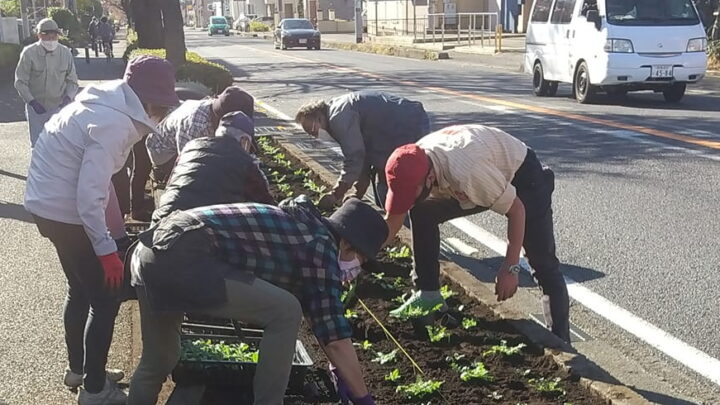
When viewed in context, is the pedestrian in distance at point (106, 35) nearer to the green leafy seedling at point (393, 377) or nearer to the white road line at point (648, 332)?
the white road line at point (648, 332)

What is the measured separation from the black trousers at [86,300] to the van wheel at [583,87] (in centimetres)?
1247

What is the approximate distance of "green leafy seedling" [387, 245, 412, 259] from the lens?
5965 mm

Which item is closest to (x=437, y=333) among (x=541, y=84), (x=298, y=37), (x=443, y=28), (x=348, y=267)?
(x=348, y=267)

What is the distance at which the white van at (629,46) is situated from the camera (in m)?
14.6

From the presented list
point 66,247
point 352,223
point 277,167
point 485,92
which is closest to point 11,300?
point 66,247

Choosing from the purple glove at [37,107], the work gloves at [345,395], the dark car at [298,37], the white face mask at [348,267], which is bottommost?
the dark car at [298,37]

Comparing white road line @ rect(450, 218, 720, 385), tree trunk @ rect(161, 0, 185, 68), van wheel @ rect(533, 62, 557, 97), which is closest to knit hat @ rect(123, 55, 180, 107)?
white road line @ rect(450, 218, 720, 385)

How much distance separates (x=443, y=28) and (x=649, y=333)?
3542 cm

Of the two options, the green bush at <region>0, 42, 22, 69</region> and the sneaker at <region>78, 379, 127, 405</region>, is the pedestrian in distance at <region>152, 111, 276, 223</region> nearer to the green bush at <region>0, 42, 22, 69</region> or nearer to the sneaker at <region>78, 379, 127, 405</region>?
the sneaker at <region>78, 379, 127, 405</region>

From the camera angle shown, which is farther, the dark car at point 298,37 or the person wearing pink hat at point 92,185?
the dark car at point 298,37

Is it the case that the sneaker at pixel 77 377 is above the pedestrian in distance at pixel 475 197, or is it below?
below

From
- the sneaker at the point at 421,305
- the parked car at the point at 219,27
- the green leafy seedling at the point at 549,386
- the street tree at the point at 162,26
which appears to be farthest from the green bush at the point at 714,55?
the parked car at the point at 219,27

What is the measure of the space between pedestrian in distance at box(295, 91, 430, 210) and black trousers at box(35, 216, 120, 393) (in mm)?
1857

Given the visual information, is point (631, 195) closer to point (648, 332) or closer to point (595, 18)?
point (648, 332)
